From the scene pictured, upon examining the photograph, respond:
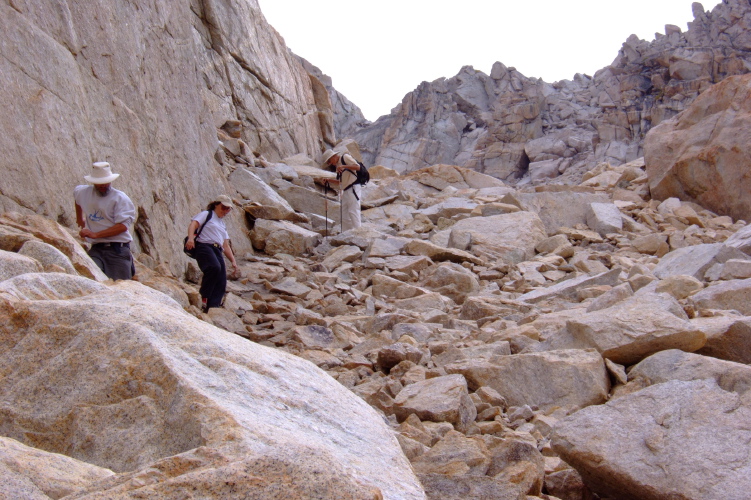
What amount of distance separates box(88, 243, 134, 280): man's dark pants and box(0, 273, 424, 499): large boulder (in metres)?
2.54

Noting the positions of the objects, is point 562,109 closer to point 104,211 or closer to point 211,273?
point 211,273

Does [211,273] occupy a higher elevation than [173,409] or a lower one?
lower

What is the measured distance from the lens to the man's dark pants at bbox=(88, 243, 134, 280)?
5.45m

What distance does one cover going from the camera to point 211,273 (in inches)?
284

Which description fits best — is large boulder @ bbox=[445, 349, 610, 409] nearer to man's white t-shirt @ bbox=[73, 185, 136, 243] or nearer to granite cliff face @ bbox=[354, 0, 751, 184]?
man's white t-shirt @ bbox=[73, 185, 136, 243]

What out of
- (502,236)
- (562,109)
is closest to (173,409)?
(502,236)

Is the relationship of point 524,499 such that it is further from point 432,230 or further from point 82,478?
point 432,230

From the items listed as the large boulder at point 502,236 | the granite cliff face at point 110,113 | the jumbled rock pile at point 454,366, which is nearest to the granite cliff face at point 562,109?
the large boulder at point 502,236

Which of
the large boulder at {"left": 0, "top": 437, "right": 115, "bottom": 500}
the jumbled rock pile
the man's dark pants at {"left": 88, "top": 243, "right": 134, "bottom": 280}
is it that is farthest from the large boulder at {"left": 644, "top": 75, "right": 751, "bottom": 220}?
the large boulder at {"left": 0, "top": 437, "right": 115, "bottom": 500}

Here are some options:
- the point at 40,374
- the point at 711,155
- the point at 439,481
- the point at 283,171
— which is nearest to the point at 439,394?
the point at 439,481

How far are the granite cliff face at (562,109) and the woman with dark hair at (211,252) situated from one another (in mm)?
36393

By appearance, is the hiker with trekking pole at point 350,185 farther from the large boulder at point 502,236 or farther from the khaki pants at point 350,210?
the large boulder at point 502,236

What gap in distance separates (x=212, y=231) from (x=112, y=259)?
2.00 meters

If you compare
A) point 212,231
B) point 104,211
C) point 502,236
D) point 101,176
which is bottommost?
point 502,236
